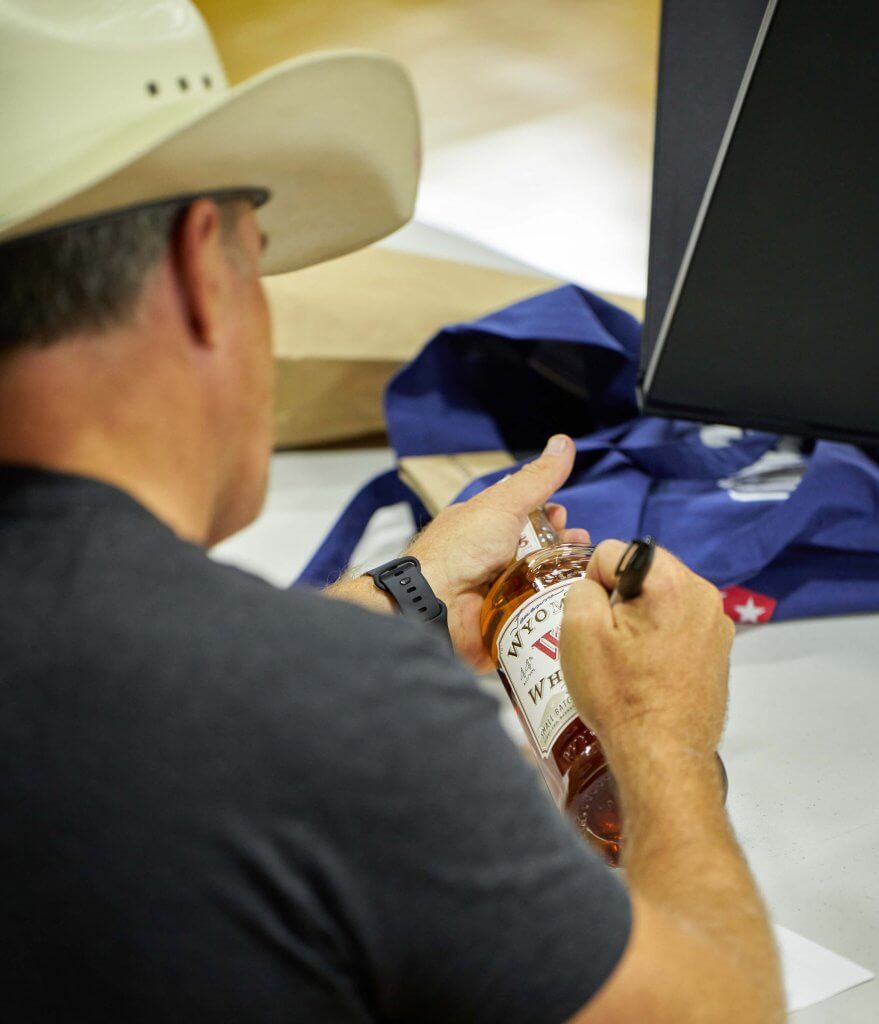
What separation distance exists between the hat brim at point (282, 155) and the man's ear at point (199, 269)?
0.02 metres

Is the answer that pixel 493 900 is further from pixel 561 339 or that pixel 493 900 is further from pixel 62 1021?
pixel 561 339

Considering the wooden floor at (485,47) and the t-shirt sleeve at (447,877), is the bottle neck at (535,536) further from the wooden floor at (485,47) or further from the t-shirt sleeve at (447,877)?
the wooden floor at (485,47)

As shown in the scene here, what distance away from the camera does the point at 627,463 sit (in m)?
1.18

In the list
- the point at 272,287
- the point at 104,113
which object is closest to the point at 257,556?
the point at 272,287

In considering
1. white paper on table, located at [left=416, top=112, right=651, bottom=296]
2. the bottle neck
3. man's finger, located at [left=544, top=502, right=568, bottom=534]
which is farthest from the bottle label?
white paper on table, located at [left=416, top=112, right=651, bottom=296]

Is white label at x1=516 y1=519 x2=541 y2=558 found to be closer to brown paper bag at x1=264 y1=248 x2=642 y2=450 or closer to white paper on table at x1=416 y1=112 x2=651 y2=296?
brown paper bag at x1=264 y1=248 x2=642 y2=450

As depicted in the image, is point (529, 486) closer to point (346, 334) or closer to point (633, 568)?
point (633, 568)

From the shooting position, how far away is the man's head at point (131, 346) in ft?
1.52

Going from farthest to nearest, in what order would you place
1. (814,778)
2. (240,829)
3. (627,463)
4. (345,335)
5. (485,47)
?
(485,47), (345,335), (627,463), (814,778), (240,829)

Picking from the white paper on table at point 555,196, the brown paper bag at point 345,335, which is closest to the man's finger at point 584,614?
the brown paper bag at point 345,335

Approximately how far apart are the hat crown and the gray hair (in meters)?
0.03

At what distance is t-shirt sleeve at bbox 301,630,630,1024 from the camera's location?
41 centimetres

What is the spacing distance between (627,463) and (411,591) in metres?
0.38

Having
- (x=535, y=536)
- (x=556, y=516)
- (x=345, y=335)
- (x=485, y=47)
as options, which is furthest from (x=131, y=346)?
(x=485, y=47)
